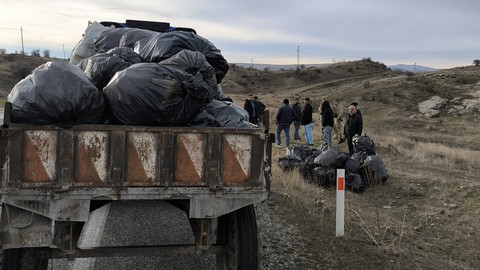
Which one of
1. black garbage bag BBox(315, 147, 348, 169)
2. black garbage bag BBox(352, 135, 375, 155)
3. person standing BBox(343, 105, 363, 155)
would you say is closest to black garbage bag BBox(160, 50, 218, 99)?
black garbage bag BBox(315, 147, 348, 169)

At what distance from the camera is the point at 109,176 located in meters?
3.29

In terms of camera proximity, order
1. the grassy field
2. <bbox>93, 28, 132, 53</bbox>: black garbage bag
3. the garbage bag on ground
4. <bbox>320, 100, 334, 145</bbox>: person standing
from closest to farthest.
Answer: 1. the grassy field
2. <bbox>93, 28, 132, 53</bbox>: black garbage bag
3. the garbage bag on ground
4. <bbox>320, 100, 334, 145</bbox>: person standing

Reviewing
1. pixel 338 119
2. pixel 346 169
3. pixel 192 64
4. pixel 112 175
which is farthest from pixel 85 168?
pixel 338 119

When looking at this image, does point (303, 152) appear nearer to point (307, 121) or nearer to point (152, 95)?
point (307, 121)

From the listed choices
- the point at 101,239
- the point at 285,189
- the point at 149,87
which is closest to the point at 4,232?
the point at 149,87

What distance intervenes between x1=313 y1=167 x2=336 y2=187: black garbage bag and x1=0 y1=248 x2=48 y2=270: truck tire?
6.27 meters

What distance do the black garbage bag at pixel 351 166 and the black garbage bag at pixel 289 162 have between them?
1134mm

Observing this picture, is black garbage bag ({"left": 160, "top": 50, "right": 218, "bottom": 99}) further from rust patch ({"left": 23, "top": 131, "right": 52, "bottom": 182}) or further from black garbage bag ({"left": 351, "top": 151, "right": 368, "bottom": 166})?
black garbage bag ({"left": 351, "top": 151, "right": 368, "bottom": 166})

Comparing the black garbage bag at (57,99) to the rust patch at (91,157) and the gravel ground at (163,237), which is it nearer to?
the rust patch at (91,157)

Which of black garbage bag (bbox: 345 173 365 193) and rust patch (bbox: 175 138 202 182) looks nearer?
rust patch (bbox: 175 138 202 182)

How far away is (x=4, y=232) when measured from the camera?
10.4 ft

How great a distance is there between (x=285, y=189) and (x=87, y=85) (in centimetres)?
518

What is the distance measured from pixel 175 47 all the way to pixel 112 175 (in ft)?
5.40

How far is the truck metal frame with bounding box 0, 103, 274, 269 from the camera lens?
3.15 meters
